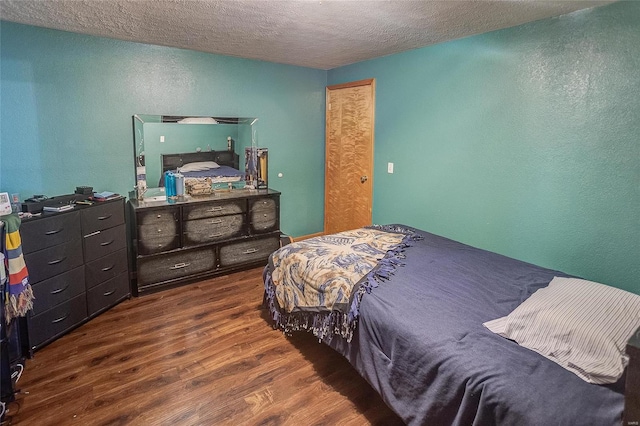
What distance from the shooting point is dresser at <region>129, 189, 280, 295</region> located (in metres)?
3.42

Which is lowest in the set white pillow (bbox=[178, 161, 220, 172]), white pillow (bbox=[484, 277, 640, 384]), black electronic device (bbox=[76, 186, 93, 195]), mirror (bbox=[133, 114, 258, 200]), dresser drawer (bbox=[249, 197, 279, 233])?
white pillow (bbox=[484, 277, 640, 384])

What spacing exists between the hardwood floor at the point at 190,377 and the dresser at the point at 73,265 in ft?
0.48

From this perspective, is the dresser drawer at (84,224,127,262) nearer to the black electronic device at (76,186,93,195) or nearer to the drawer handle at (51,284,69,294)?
the drawer handle at (51,284,69,294)

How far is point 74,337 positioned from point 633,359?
10.6 ft

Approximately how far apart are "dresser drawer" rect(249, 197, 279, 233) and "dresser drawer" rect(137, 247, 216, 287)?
A: 0.54 m

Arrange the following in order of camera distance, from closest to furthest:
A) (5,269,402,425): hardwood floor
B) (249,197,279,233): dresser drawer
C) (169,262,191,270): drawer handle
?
(5,269,402,425): hardwood floor, (169,262,191,270): drawer handle, (249,197,279,233): dresser drawer

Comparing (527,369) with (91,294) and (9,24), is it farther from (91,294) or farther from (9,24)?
(9,24)

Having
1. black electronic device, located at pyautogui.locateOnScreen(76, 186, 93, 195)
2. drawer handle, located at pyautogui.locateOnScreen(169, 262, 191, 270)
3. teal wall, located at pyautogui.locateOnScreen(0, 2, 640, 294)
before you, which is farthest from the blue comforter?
black electronic device, located at pyautogui.locateOnScreen(76, 186, 93, 195)

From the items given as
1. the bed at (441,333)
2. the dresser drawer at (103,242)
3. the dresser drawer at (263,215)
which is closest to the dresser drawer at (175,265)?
the dresser drawer at (103,242)

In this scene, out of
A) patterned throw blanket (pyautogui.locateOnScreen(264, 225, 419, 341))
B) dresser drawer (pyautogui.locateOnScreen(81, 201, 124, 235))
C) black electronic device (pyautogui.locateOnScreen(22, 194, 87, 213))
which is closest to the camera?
patterned throw blanket (pyautogui.locateOnScreen(264, 225, 419, 341))

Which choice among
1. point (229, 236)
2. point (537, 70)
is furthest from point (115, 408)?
point (537, 70)

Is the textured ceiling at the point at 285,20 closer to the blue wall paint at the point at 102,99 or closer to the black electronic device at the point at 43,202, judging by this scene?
the blue wall paint at the point at 102,99

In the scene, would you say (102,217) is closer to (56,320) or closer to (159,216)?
(159,216)

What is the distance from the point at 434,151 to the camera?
3.52m
